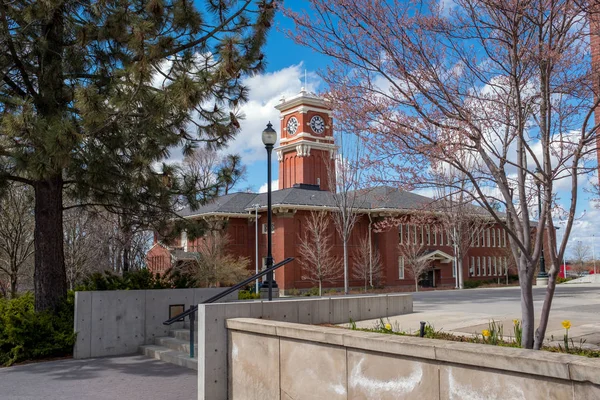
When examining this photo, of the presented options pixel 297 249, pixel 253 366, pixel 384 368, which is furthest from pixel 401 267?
pixel 384 368

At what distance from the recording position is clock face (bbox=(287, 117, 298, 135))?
5819 centimetres

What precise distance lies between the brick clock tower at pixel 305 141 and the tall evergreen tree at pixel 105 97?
42.4 meters

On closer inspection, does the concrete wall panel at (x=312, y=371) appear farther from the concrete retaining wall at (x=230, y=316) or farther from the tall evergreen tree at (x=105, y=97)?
the tall evergreen tree at (x=105, y=97)

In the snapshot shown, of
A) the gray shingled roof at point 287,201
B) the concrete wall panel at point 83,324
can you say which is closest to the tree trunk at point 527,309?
the concrete wall panel at point 83,324

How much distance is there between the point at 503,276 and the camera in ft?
184

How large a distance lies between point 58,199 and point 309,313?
7.06 metres

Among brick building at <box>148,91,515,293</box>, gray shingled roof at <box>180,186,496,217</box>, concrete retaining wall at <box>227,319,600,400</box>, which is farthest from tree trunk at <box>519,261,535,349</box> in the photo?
gray shingled roof at <box>180,186,496,217</box>

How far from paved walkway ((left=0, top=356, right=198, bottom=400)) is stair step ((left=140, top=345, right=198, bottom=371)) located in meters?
0.13

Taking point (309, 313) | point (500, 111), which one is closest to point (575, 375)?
point (500, 111)

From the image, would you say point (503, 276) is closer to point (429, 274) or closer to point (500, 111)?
point (429, 274)

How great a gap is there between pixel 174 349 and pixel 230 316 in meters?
4.43

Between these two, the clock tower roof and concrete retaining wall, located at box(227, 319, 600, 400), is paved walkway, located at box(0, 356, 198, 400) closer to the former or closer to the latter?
concrete retaining wall, located at box(227, 319, 600, 400)

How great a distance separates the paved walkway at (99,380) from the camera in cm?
841

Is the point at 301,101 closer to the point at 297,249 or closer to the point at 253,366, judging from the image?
the point at 297,249
